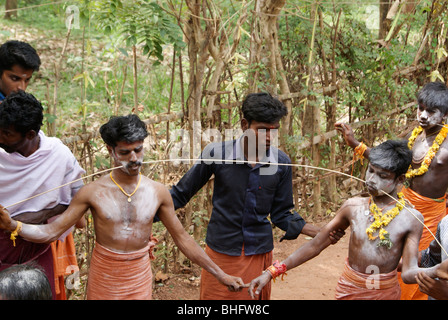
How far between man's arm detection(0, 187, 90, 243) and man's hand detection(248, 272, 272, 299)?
1.21 metres

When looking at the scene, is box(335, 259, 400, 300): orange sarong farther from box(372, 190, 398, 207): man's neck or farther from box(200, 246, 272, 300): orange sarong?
box(200, 246, 272, 300): orange sarong

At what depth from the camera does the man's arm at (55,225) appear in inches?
107

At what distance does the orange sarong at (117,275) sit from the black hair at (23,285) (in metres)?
0.68

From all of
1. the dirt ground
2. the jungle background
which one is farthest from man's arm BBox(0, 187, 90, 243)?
the dirt ground

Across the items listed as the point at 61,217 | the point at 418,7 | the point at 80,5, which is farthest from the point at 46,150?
the point at 418,7

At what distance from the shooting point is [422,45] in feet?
25.8

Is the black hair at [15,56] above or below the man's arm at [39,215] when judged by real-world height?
above

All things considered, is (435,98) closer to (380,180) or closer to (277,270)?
(380,180)

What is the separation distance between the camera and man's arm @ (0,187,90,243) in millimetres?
2717

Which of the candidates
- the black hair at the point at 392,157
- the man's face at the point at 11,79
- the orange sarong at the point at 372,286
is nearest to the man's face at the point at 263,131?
the black hair at the point at 392,157

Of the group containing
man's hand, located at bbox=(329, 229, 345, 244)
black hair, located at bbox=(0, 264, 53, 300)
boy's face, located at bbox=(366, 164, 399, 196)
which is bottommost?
man's hand, located at bbox=(329, 229, 345, 244)

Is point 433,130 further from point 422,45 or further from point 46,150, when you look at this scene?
point 422,45

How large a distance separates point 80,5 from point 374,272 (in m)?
3.96

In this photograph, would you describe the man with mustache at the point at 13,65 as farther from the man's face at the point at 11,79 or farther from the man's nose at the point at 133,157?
the man's nose at the point at 133,157
